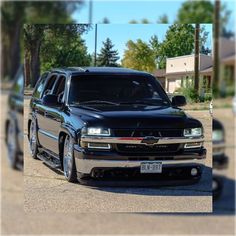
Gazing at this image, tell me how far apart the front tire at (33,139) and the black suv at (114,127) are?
13 mm

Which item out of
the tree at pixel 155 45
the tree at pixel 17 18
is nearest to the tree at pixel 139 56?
the tree at pixel 155 45

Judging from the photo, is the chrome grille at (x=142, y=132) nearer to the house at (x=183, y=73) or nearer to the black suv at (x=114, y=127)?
the black suv at (x=114, y=127)

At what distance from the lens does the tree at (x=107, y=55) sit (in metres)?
2.22

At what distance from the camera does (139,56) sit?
87.6 inches

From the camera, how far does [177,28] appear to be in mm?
2248

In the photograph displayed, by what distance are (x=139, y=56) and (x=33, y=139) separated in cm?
56

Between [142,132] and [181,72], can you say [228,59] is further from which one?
[142,132]

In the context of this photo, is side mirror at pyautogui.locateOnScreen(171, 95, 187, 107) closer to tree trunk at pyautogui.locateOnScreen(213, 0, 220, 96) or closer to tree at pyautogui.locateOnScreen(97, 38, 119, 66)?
tree at pyautogui.locateOnScreen(97, 38, 119, 66)

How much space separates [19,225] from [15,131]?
8.89 m

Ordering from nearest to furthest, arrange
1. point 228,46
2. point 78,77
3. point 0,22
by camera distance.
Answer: point 78,77 → point 228,46 → point 0,22

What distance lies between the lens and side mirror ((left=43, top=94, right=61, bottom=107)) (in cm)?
225

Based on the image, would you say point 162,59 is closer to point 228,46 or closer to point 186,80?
point 186,80

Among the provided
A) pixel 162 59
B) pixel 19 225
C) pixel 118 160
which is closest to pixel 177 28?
pixel 162 59

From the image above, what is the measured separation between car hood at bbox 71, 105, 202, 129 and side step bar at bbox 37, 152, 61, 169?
0.76ft
